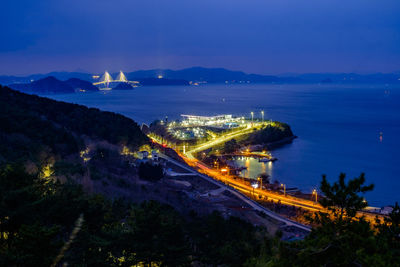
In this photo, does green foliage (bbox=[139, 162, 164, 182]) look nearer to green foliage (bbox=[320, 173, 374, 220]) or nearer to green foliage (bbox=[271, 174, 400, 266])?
green foliage (bbox=[271, 174, 400, 266])

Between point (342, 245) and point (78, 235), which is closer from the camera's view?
point (342, 245)

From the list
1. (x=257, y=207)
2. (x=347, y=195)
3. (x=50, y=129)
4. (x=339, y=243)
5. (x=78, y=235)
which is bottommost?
(x=257, y=207)

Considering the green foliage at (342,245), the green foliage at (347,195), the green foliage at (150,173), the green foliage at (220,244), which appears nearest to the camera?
the green foliage at (342,245)

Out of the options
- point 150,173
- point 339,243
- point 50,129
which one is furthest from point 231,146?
point 339,243

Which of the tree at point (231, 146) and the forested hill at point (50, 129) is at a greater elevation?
the forested hill at point (50, 129)

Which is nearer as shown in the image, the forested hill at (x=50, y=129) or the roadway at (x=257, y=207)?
the roadway at (x=257, y=207)

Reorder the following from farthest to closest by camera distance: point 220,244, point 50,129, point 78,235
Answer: point 50,129 < point 220,244 < point 78,235

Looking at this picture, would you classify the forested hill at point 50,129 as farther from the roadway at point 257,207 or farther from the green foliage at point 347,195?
the green foliage at point 347,195

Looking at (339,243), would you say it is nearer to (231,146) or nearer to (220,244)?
(220,244)

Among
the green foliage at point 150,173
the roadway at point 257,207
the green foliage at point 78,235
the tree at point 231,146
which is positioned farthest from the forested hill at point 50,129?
the tree at point 231,146
